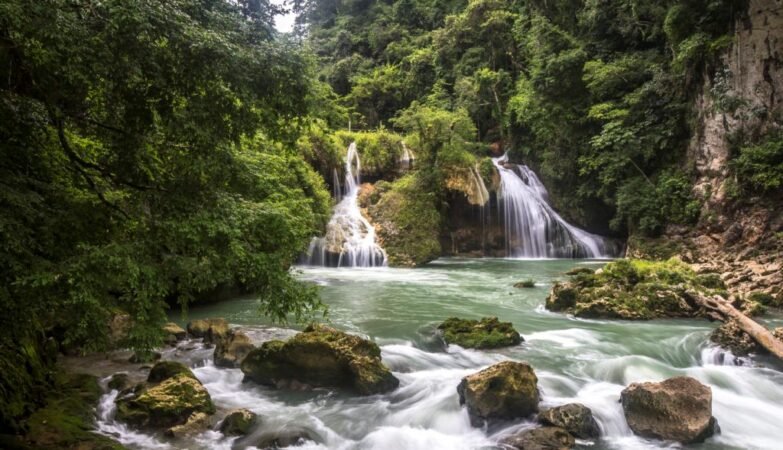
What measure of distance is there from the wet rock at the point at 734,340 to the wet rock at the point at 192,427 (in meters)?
7.91

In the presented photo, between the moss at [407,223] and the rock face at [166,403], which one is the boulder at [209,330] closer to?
the rock face at [166,403]

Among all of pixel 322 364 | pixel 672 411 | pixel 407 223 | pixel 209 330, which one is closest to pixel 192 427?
pixel 322 364

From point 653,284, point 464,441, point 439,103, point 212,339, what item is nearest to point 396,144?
point 439,103

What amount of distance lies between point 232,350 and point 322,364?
1.81m

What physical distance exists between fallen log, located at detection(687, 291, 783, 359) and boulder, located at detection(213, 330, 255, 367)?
26.0 ft

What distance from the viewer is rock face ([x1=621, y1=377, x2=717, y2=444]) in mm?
5539

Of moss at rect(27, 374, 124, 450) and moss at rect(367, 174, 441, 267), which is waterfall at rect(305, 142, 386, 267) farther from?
moss at rect(27, 374, 124, 450)

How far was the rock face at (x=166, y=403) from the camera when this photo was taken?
225 inches

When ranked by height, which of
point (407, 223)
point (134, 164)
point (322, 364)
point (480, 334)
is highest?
point (407, 223)

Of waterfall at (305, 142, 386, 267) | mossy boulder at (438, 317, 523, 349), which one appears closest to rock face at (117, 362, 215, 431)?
mossy boulder at (438, 317, 523, 349)

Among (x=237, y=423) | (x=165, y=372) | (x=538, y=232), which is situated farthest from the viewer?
(x=538, y=232)

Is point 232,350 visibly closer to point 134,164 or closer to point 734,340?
point 134,164

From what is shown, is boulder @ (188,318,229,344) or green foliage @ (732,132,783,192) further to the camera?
green foliage @ (732,132,783,192)

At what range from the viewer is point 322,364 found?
704cm
